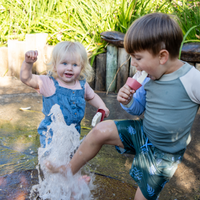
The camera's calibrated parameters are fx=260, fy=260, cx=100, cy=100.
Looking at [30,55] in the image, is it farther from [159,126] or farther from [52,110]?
[159,126]

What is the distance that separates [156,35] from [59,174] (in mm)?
1126

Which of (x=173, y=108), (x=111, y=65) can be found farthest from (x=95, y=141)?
(x=111, y=65)

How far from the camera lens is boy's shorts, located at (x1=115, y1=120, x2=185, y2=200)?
1593 mm

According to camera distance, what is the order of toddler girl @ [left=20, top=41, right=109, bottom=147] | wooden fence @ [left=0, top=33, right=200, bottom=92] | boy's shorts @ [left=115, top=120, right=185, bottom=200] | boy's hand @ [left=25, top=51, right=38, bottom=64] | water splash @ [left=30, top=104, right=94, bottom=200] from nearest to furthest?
boy's shorts @ [left=115, top=120, right=185, bottom=200] < water splash @ [left=30, top=104, right=94, bottom=200] < boy's hand @ [left=25, top=51, right=38, bottom=64] < toddler girl @ [left=20, top=41, right=109, bottom=147] < wooden fence @ [left=0, top=33, right=200, bottom=92]

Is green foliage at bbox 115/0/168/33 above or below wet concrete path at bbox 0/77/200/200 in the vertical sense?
above

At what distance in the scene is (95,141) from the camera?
163cm

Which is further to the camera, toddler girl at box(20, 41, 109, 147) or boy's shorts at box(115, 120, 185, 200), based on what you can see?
toddler girl at box(20, 41, 109, 147)

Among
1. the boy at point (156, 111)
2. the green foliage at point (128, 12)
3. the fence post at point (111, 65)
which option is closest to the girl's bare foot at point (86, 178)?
the boy at point (156, 111)

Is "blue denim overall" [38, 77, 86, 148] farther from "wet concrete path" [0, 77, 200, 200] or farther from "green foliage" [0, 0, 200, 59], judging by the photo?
"green foliage" [0, 0, 200, 59]

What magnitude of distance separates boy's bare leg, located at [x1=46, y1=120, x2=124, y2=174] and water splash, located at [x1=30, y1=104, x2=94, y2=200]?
0.44 feet

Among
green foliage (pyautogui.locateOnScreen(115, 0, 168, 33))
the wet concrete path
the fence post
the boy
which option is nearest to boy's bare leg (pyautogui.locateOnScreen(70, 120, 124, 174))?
the boy

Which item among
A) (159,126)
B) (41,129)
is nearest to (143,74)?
(159,126)

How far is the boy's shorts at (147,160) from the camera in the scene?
1593mm

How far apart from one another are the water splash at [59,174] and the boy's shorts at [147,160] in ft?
1.37
